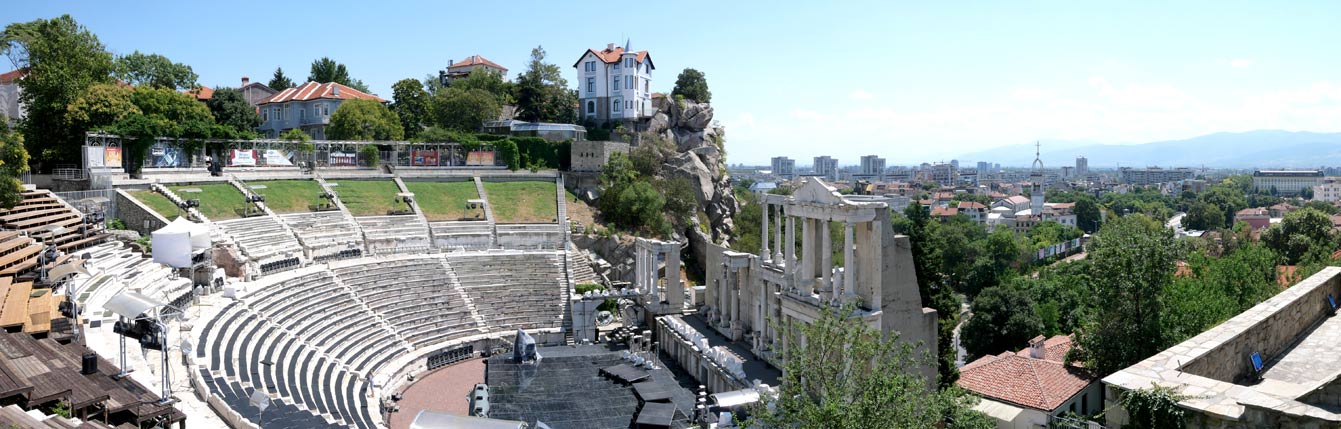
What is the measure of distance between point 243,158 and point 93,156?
35.1 ft

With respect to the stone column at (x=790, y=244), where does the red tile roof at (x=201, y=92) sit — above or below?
above

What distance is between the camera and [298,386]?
24266 mm

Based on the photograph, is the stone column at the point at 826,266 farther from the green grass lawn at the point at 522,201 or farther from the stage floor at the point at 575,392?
the green grass lawn at the point at 522,201

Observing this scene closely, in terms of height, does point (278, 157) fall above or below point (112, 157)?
above

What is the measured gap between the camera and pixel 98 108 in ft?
141

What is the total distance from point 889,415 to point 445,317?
28419 millimetres

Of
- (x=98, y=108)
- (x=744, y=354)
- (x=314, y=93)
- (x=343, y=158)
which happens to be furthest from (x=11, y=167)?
(x=314, y=93)

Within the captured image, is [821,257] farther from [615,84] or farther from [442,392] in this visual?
[615,84]

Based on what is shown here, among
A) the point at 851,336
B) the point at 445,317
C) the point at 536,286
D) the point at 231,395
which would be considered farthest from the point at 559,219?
the point at 851,336

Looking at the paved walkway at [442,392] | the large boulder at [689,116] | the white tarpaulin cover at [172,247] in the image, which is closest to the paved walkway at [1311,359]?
the paved walkway at [442,392]

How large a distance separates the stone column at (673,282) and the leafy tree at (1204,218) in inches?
4007

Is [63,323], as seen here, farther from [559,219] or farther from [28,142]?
[559,219]

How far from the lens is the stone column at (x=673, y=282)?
39.6 m

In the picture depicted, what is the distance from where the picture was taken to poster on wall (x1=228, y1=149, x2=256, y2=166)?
49469 millimetres
